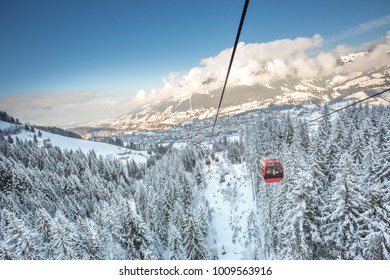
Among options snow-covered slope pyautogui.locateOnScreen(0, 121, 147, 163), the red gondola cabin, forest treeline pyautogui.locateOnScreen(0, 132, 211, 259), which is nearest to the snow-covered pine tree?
the red gondola cabin

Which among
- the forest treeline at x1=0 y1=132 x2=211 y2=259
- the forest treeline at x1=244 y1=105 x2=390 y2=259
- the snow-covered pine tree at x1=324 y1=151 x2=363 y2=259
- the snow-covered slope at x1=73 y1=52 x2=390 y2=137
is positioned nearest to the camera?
the forest treeline at x1=244 y1=105 x2=390 y2=259

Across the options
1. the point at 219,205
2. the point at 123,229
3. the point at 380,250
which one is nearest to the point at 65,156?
the point at 219,205

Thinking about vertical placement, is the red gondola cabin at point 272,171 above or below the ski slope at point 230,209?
above

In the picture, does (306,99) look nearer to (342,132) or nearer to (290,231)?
(342,132)

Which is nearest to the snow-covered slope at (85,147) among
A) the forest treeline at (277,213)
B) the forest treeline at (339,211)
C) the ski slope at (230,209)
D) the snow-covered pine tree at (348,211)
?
the forest treeline at (277,213)

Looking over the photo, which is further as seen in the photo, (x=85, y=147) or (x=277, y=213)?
(x=85, y=147)

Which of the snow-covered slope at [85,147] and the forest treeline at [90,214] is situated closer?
the forest treeline at [90,214]

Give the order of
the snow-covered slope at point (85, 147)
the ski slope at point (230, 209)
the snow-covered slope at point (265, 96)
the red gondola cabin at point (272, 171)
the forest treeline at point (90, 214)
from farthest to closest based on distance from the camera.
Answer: the snow-covered slope at point (85, 147), the ski slope at point (230, 209), the forest treeline at point (90, 214), the snow-covered slope at point (265, 96), the red gondola cabin at point (272, 171)

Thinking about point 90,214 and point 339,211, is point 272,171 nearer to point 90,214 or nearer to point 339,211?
point 339,211

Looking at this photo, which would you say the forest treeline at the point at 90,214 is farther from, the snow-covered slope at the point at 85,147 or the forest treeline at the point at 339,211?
the snow-covered slope at the point at 85,147

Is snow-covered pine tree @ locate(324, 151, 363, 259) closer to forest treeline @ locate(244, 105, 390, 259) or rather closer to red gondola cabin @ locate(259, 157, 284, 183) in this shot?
forest treeline @ locate(244, 105, 390, 259)

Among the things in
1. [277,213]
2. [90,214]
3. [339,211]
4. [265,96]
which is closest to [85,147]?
[90,214]
